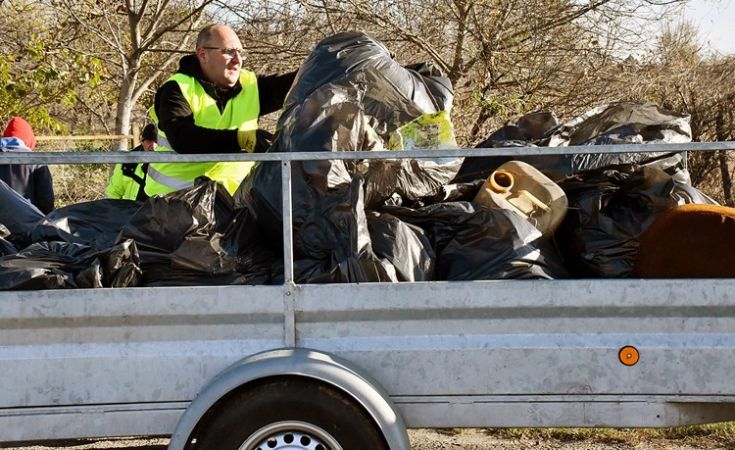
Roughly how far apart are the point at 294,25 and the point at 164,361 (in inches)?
254

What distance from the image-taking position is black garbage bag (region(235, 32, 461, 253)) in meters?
3.25

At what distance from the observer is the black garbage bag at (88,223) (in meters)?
3.45

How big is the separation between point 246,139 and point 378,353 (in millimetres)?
1598

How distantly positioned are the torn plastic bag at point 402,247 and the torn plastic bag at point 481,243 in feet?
0.27

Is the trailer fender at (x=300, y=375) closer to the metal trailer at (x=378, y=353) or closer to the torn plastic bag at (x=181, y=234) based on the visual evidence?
the metal trailer at (x=378, y=353)

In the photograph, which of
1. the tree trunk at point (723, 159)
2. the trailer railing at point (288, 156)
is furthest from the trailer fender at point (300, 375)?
the tree trunk at point (723, 159)

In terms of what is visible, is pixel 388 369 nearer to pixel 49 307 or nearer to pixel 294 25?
pixel 49 307

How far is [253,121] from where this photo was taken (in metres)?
4.31


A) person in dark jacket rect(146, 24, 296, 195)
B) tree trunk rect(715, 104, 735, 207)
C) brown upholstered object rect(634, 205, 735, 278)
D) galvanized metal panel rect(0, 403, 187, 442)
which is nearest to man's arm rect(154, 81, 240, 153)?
person in dark jacket rect(146, 24, 296, 195)

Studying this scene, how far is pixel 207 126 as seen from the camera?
419cm

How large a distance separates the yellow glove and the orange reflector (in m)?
1.98

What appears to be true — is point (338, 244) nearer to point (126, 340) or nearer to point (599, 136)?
point (126, 340)

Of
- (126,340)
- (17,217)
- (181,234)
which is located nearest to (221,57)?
(17,217)

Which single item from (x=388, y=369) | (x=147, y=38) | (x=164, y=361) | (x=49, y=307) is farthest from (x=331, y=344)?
(x=147, y=38)
